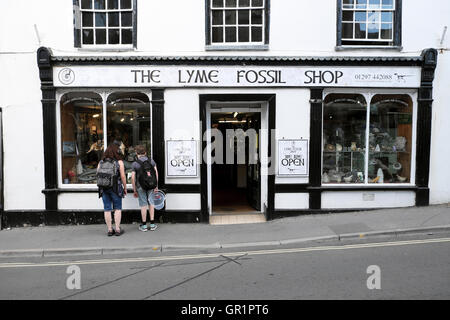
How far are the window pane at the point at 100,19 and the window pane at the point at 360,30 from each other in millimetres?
5978

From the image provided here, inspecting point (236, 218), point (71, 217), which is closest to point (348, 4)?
point (236, 218)

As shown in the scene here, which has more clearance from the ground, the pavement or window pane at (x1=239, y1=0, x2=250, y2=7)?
window pane at (x1=239, y1=0, x2=250, y2=7)

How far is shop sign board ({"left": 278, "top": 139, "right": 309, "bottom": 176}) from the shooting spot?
9258 millimetres

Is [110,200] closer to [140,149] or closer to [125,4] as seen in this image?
[140,149]

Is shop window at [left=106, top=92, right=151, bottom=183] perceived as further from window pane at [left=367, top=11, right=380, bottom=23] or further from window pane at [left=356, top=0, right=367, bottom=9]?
window pane at [left=367, top=11, right=380, bottom=23]

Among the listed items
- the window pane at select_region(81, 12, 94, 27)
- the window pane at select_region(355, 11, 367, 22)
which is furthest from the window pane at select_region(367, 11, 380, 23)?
the window pane at select_region(81, 12, 94, 27)

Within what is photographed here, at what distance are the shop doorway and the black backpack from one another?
1.51 meters

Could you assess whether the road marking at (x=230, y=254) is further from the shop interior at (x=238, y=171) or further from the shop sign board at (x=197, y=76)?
the shop sign board at (x=197, y=76)

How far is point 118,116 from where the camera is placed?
9.43m

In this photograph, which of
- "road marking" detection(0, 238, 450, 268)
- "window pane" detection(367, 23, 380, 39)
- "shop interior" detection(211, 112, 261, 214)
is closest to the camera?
"road marking" detection(0, 238, 450, 268)

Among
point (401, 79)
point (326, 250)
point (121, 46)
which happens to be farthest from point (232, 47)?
point (326, 250)

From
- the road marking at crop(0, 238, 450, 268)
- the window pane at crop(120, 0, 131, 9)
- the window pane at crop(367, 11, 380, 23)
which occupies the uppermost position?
the window pane at crop(120, 0, 131, 9)

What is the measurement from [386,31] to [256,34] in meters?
3.13
